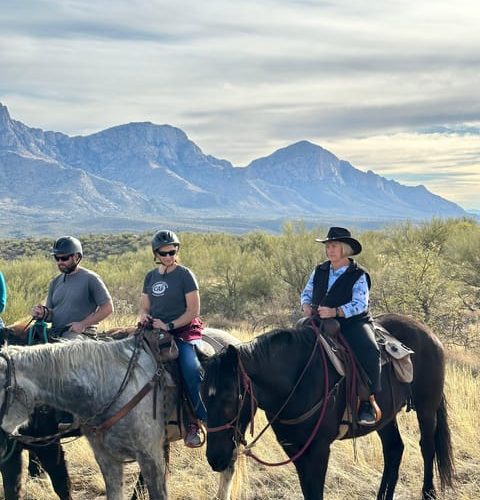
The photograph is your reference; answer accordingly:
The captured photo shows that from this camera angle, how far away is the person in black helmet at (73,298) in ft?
18.8

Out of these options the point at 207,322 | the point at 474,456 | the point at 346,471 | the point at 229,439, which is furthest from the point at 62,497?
the point at 207,322

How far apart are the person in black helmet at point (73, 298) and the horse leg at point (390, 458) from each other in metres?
3.21

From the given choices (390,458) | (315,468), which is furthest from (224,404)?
(390,458)

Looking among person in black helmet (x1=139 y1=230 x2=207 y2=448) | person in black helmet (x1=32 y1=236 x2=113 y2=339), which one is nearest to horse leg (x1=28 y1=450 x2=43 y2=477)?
person in black helmet (x1=32 y1=236 x2=113 y2=339)

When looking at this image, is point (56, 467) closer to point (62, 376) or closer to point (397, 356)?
point (62, 376)

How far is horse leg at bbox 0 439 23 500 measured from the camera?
5.13m

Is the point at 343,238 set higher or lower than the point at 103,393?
higher

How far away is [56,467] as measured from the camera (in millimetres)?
5363

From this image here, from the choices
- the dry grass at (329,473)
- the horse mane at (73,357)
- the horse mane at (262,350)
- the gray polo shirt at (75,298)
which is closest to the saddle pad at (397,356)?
the horse mane at (262,350)

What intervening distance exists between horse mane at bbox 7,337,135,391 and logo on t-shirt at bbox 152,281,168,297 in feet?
1.71

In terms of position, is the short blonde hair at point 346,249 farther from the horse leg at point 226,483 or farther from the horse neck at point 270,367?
the horse leg at point 226,483

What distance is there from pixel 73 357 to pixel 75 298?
1222 millimetres

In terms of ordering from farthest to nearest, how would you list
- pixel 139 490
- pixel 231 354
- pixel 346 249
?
pixel 139 490 < pixel 346 249 < pixel 231 354

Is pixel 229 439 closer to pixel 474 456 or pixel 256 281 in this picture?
pixel 474 456
